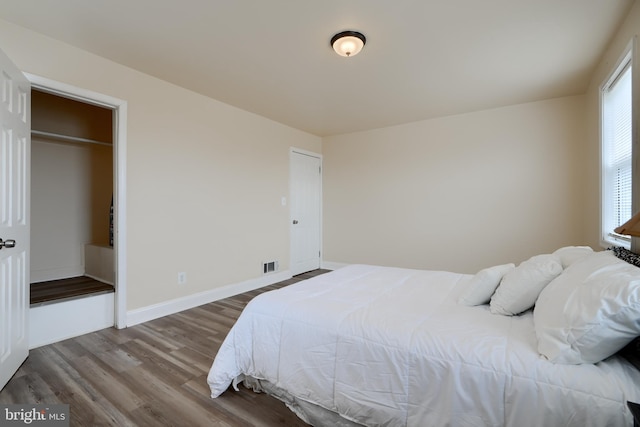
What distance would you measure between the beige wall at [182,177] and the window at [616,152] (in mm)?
3796

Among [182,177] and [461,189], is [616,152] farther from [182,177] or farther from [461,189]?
[182,177]

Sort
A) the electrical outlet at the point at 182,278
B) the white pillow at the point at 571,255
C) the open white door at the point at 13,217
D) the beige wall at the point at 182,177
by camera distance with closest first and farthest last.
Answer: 1. the white pillow at the point at 571,255
2. the open white door at the point at 13,217
3. the beige wall at the point at 182,177
4. the electrical outlet at the point at 182,278

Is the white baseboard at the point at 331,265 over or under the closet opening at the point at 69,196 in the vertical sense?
under

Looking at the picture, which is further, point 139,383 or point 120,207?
point 120,207

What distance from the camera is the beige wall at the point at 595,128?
2.24m

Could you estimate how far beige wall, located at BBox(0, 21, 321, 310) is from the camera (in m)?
2.59

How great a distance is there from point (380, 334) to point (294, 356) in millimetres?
494

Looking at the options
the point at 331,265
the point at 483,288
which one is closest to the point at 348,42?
the point at 483,288

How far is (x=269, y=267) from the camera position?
440 centimetres

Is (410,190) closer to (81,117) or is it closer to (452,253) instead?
(452,253)

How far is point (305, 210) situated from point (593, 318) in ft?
14.1

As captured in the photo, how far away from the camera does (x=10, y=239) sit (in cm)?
193

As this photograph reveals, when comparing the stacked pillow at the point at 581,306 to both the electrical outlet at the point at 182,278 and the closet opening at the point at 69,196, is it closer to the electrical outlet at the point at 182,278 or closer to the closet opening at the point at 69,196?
the electrical outlet at the point at 182,278

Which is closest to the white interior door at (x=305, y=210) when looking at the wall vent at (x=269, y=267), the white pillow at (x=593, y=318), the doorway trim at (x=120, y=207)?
the wall vent at (x=269, y=267)
